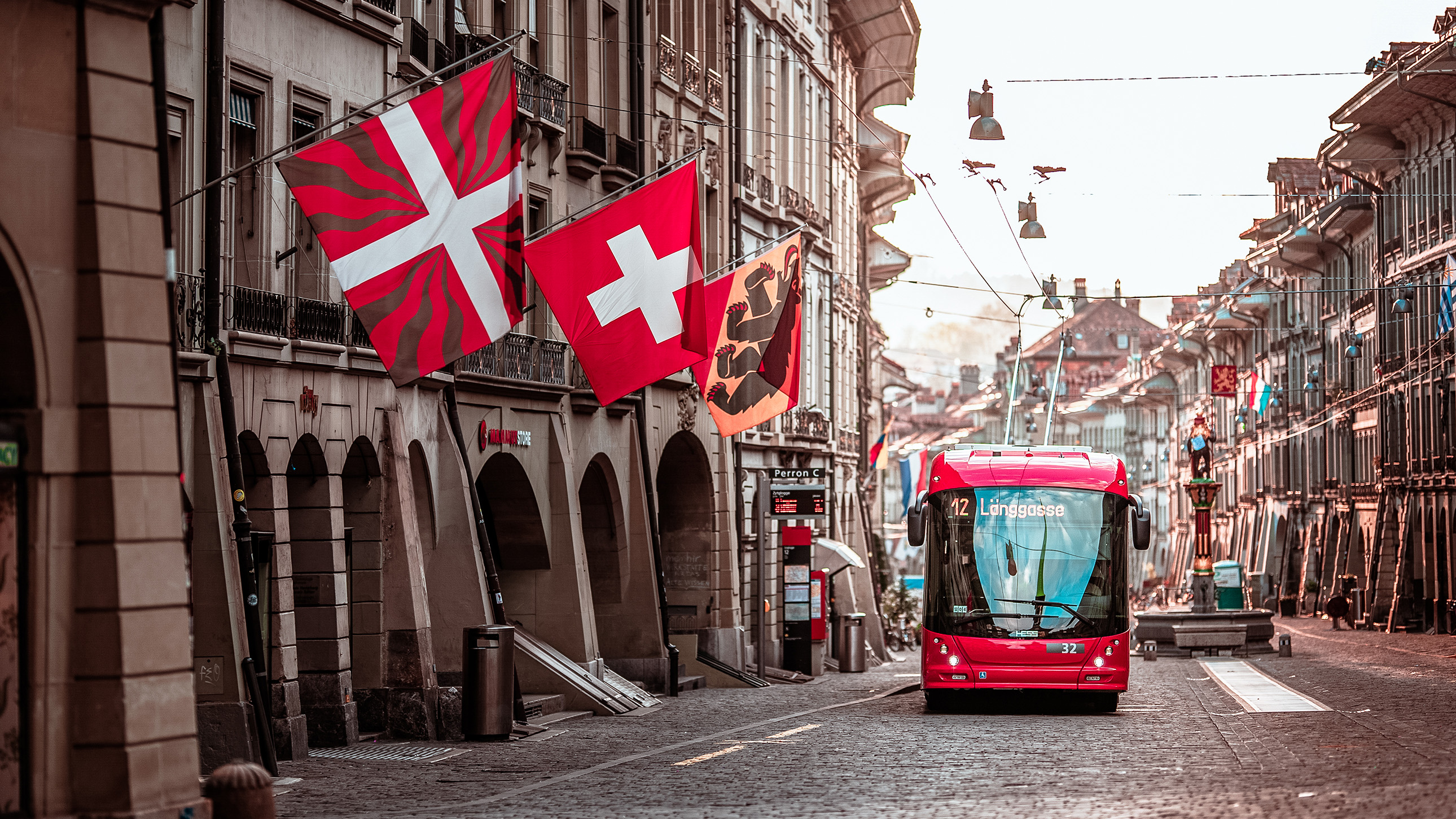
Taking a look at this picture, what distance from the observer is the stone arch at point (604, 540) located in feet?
101

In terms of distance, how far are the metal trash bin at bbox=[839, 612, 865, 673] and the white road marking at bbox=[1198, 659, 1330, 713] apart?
726 centimetres

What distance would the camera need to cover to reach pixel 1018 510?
24.6 meters

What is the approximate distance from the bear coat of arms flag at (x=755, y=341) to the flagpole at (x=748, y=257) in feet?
0.75

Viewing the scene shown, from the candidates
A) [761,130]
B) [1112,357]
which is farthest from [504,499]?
[1112,357]

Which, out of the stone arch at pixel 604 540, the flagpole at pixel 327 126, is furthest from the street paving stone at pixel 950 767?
the flagpole at pixel 327 126

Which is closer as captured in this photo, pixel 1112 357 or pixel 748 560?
pixel 748 560

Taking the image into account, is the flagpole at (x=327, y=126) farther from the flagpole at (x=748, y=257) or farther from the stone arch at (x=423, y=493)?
the flagpole at (x=748, y=257)

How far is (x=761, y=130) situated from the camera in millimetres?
41094

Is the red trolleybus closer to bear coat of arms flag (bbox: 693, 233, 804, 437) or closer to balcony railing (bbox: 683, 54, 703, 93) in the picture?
bear coat of arms flag (bbox: 693, 233, 804, 437)

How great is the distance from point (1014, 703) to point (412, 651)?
9.53m

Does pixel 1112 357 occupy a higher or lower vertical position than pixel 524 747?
higher

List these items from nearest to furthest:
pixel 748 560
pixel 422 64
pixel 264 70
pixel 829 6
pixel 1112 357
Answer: pixel 264 70 < pixel 422 64 < pixel 748 560 < pixel 829 6 < pixel 1112 357

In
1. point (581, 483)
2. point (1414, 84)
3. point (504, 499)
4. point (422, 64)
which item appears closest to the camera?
point (422, 64)

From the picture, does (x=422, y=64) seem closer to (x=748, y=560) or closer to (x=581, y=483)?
(x=581, y=483)
